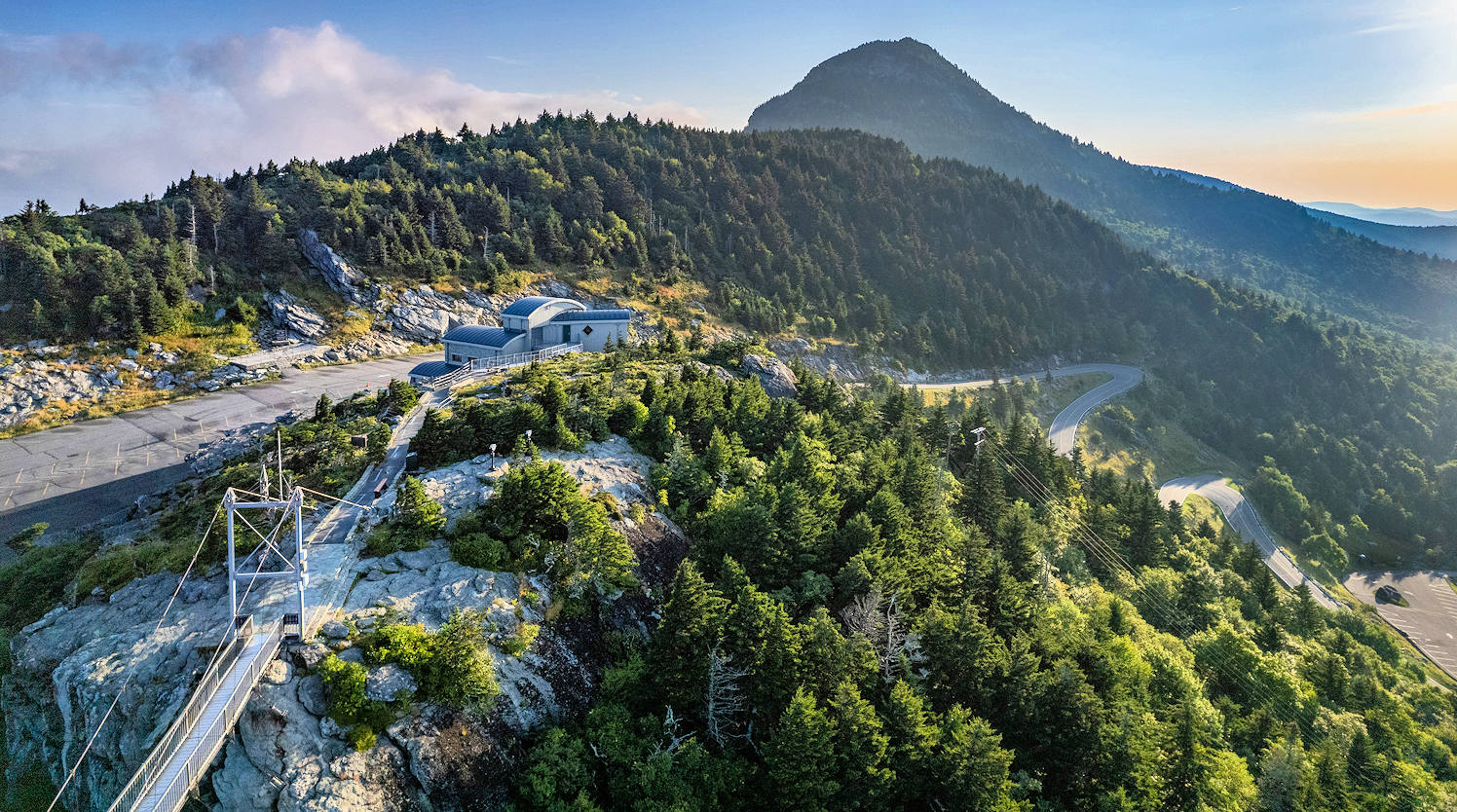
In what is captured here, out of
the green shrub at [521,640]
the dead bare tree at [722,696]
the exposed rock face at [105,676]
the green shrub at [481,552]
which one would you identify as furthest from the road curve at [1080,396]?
the exposed rock face at [105,676]

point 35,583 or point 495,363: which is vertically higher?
point 495,363

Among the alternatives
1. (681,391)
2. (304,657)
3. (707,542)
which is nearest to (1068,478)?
(681,391)

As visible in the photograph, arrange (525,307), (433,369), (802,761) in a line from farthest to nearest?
(525,307), (433,369), (802,761)

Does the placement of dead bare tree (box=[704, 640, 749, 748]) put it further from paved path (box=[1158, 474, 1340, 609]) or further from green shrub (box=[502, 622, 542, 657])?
paved path (box=[1158, 474, 1340, 609])

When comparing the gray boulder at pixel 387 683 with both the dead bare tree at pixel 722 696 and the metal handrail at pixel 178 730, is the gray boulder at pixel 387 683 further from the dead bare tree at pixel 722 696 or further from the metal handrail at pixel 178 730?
the dead bare tree at pixel 722 696

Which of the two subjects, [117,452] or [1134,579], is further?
[1134,579]

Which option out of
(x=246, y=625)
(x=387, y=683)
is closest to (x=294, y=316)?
(x=246, y=625)

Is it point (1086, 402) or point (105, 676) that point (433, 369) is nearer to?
point (105, 676)

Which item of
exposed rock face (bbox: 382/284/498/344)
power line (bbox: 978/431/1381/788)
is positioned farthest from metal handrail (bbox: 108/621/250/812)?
exposed rock face (bbox: 382/284/498/344)
